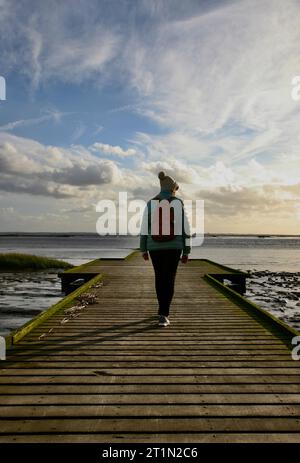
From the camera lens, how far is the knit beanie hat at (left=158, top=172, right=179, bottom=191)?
6898 mm

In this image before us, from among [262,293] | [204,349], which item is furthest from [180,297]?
[262,293]

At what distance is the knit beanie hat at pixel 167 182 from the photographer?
690cm

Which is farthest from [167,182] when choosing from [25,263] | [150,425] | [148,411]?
[25,263]

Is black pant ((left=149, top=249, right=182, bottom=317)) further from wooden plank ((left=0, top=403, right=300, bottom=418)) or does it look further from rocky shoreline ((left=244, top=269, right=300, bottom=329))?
rocky shoreline ((left=244, top=269, right=300, bottom=329))

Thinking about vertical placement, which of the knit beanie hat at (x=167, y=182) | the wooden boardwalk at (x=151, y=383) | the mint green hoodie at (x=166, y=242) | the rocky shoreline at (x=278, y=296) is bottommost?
the rocky shoreline at (x=278, y=296)

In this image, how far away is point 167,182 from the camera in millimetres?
6895

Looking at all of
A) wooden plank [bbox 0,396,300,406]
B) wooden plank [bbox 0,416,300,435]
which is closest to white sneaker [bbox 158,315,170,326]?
wooden plank [bbox 0,396,300,406]

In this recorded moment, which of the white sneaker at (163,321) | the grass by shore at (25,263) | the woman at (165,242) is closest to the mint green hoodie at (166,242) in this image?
the woman at (165,242)

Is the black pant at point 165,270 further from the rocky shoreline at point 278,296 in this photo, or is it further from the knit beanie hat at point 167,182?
the rocky shoreline at point 278,296

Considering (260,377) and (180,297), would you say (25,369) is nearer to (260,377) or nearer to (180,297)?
(260,377)

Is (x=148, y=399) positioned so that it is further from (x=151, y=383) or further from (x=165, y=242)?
(x=165, y=242)

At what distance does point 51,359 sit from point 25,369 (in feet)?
1.41

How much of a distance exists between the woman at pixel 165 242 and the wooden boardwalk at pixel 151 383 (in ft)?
2.21

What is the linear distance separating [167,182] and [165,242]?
1063mm
